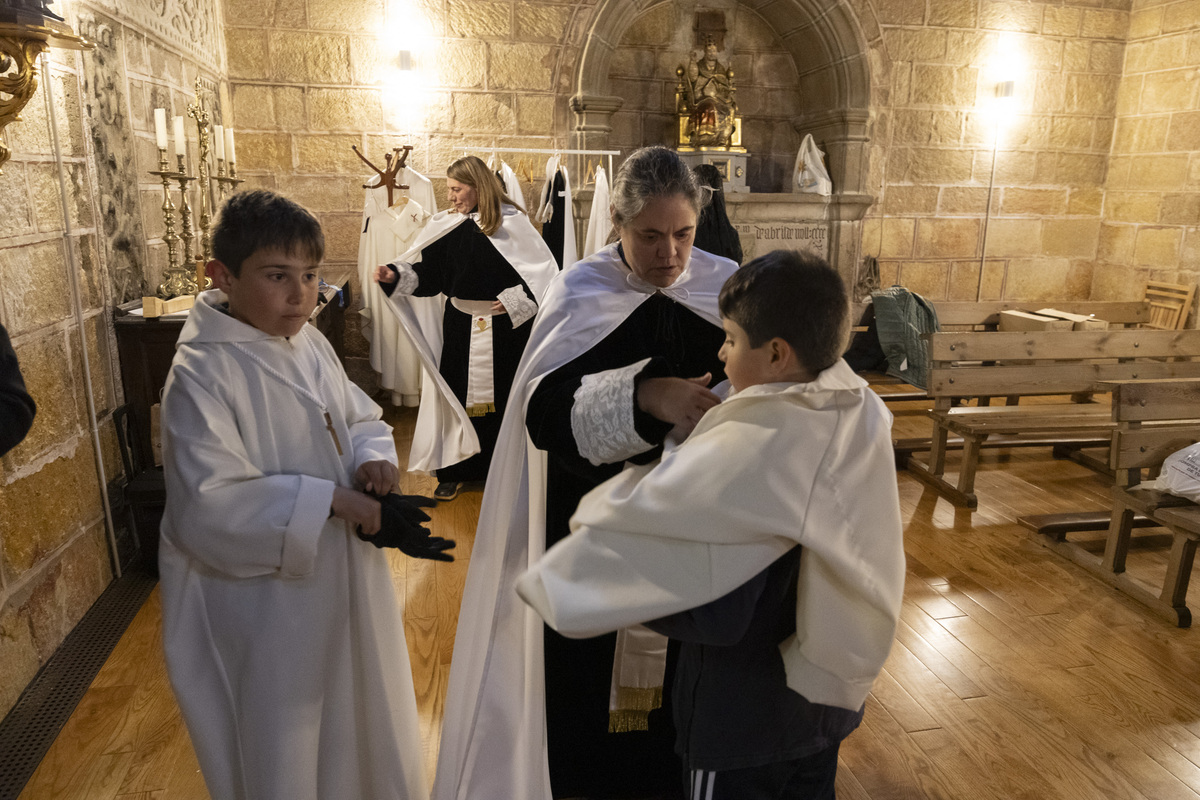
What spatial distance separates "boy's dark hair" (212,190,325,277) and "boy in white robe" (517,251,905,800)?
72 cm

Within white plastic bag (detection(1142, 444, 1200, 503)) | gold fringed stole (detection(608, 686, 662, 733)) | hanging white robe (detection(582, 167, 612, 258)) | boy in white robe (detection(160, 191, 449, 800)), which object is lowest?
gold fringed stole (detection(608, 686, 662, 733))

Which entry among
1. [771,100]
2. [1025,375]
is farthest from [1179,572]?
[771,100]

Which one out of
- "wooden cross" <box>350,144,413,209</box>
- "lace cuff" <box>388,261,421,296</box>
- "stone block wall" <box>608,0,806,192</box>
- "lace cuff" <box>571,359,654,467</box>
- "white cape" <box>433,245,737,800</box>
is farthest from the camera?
"stone block wall" <box>608,0,806,192</box>

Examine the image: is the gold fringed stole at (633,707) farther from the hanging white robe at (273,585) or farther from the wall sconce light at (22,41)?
the wall sconce light at (22,41)

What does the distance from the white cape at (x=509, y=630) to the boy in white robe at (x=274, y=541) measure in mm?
208

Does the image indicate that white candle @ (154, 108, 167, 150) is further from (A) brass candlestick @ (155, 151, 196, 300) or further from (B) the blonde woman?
(B) the blonde woman

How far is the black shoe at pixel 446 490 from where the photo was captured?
426 centimetres

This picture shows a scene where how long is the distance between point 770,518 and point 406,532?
70 centimetres

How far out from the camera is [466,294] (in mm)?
4156

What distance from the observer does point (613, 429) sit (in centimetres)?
139

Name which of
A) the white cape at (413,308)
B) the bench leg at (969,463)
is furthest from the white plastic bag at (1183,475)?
the white cape at (413,308)

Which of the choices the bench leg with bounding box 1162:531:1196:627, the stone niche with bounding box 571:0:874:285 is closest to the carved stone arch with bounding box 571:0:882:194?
the stone niche with bounding box 571:0:874:285

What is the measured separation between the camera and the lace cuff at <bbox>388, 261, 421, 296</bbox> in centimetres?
390

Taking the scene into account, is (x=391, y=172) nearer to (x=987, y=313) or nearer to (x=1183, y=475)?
(x=987, y=313)
